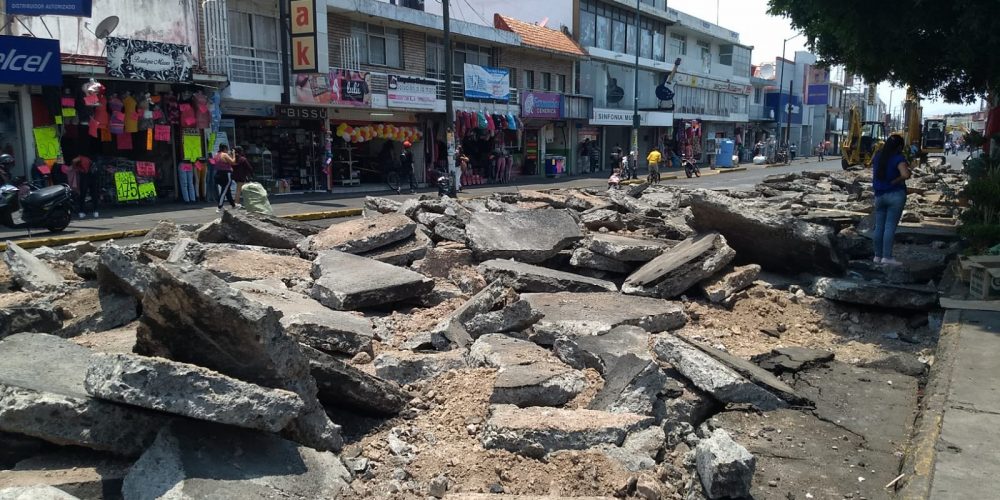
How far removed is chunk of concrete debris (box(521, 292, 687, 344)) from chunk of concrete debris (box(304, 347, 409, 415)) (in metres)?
Answer: 1.76

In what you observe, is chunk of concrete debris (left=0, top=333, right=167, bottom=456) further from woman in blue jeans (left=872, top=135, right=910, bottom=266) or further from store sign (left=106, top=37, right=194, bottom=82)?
store sign (left=106, top=37, right=194, bottom=82)

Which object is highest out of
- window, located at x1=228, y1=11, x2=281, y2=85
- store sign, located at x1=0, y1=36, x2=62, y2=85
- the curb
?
window, located at x1=228, y1=11, x2=281, y2=85

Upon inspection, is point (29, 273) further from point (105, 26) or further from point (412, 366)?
point (105, 26)

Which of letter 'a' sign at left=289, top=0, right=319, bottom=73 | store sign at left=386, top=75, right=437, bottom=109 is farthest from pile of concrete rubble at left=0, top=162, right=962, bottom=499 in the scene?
store sign at left=386, top=75, right=437, bottom=109

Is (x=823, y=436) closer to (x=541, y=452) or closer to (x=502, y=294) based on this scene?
(x=541, y=452)

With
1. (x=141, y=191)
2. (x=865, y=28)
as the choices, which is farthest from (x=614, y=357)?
(x=141, y=191)

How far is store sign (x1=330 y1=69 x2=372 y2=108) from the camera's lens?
918 inches

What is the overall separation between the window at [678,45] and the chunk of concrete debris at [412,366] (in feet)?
158

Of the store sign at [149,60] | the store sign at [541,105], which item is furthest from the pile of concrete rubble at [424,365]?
the store sign at [541,105]

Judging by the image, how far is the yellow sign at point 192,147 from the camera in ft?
65.2

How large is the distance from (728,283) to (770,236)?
0.91m

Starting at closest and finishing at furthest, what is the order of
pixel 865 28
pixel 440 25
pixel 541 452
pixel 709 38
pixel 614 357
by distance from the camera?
pixel 541 452
pixel 614 357
pixel 865 28
pixel 440 25
pixel 709 38

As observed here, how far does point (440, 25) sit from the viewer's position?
28.1 metres

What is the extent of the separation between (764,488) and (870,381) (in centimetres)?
216
